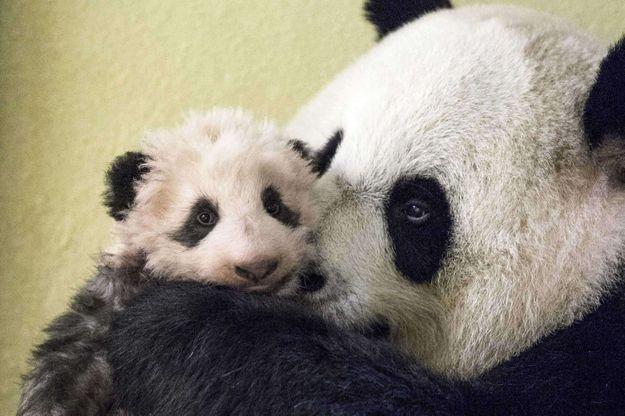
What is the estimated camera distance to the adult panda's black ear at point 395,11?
117 cm

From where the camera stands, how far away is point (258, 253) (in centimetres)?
75

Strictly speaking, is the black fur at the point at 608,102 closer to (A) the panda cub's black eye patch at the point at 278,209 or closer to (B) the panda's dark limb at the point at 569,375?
(B) the panda's dark limb at the point at 569,375

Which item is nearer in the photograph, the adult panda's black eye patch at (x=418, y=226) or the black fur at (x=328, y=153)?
the adult panda's black eye patch at (x=418, y=226)

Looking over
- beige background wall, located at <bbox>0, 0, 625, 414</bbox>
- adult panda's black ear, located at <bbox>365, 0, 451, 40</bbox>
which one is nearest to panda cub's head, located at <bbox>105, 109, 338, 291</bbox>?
adult panda's black ear, located at <bbox>365, 0, 451, 40</bbox>

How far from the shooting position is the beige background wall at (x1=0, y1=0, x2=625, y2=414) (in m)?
1.47

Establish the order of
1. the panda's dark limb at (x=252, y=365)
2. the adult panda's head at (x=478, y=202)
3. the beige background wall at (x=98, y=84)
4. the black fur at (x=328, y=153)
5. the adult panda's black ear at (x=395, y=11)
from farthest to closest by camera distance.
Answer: the beige background wall at (x=98, y=84)
the adult panda's black ear at (x=395, y=11)
the black fur at (x=328, y=153)
the adult panda's head at (x=478, y=202)
the panda's dark limb at (x=252, y=365)

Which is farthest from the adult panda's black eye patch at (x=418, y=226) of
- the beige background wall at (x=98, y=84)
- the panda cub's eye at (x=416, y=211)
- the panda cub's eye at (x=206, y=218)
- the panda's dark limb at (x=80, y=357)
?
the beige background wall at (x=98, y=84)

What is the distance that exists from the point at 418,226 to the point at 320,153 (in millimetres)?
196

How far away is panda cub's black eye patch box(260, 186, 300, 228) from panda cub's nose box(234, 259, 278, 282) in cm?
9

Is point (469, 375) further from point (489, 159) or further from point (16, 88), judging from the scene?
point (16, 88)

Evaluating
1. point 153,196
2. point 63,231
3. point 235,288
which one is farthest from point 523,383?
point 63,231

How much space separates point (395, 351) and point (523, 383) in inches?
5.7

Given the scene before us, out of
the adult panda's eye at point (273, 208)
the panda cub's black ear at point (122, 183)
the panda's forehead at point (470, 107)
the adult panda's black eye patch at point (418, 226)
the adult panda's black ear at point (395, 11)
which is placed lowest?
the panda cub's black ear at point (122, 183)

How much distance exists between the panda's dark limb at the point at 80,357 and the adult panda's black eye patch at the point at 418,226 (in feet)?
1.09
